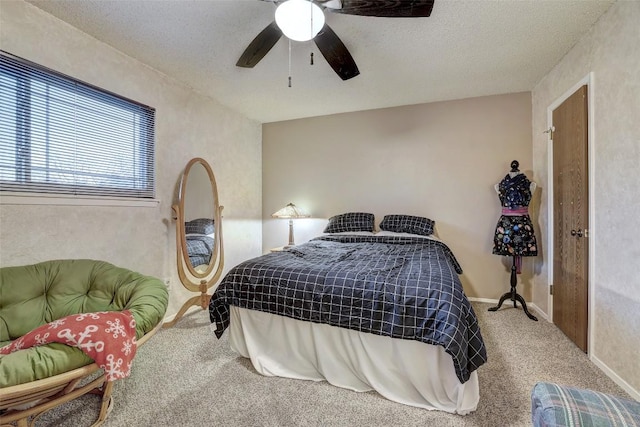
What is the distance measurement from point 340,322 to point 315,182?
2653 millimetres

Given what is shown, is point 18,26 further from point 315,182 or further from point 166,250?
point 315,182

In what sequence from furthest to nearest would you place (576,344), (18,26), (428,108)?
1. (428,108)
2. (576,344)
3. (18,26)

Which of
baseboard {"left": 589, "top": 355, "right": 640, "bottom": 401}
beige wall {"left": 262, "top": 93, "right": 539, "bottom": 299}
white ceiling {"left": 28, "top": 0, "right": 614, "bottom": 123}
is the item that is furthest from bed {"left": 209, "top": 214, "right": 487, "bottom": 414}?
white ceiling {"left": 28, "top": 0, "right": 614, "bottom": 123}

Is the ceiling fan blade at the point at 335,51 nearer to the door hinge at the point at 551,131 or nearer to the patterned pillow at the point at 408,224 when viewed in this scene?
the patterned pillow at the point at 408,224

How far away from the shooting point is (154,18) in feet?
6.26

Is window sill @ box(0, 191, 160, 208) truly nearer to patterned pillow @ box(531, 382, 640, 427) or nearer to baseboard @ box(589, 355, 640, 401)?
patterned pillow @ box(531, 382, 640, 427)

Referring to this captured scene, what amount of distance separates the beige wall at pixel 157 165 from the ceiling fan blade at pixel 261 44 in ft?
4.00

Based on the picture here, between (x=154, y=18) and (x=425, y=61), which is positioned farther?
(x=425, y=61)

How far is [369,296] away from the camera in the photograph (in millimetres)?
1552

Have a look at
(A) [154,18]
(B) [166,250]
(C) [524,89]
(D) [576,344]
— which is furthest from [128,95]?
(D) [576,344]

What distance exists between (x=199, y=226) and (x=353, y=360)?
2192 mm

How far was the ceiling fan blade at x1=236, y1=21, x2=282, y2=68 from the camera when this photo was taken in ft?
5.43

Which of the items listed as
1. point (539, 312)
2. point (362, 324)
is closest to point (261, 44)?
point (362, 324)

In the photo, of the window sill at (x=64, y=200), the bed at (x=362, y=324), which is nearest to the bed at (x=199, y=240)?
the window sill at (x=64, y=200)
